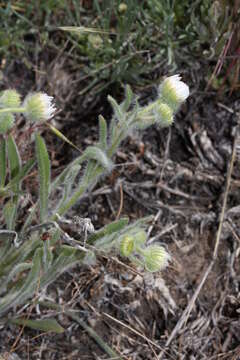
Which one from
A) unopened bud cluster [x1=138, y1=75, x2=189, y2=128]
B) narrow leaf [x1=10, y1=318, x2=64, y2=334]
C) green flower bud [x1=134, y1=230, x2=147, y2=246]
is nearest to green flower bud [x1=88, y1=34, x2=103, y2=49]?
unopened bud cluster [x1=138, y1=75, x2=189, y2=128]

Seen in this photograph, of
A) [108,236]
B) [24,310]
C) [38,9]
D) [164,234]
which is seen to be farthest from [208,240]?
[38,9]

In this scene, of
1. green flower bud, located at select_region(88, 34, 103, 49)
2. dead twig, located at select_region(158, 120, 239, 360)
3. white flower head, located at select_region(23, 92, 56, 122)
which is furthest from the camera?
green flower bud, located at select_region(88, 34, 103, 49)

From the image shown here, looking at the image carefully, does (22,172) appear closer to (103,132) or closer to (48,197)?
(48,197)

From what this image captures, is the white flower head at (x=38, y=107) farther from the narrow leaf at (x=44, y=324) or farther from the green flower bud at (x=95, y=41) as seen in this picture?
the green flower bud at (x=95, y=41)

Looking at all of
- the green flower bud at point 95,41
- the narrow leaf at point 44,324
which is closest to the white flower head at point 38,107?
the narrow leaf at point 44,324

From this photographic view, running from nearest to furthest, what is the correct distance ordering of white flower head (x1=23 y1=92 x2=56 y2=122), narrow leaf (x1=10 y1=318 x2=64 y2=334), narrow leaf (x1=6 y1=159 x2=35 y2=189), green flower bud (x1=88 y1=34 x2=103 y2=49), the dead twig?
white flower head (x1=23 y1=92 x2=56 y2=122), narrow leaf (x1=6 y1=159 x2=35 y2=189), narrow leaf (x1=10 y1=318 x2=64 y2=334), the dead twig, green flower bud (x1=88 y1=34 x2=103 y2=49)

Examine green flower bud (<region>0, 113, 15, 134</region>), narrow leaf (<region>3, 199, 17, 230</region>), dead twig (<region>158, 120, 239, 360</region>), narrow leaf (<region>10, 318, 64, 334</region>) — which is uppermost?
green flower bud (<region>0, 113, 15, 134</region>)

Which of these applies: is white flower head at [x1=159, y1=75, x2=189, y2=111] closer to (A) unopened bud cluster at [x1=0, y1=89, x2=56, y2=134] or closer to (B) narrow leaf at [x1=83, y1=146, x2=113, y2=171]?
(B) narrow leaf at [x1=83, y1=146, x2=113, y2=171]

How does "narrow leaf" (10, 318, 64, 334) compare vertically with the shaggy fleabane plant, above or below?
below
